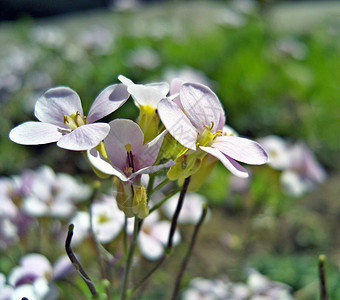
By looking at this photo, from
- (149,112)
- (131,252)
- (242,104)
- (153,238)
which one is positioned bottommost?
(242,104)

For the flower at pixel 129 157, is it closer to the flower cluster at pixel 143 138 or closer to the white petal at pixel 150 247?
the flower cluster at pixel 143 138

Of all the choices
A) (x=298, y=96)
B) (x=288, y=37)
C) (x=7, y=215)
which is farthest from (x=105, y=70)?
(x=7, y=215)

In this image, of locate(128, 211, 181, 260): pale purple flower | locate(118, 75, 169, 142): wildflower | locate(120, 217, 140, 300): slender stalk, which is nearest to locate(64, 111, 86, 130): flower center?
locate(118, 75, 169, 142): wildflower

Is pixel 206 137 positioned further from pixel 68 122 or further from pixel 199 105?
pixel 68 122

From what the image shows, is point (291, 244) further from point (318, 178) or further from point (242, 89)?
point (242, 89)

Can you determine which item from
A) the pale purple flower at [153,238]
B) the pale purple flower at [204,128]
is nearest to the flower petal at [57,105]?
the pale purple flower at [204,128]

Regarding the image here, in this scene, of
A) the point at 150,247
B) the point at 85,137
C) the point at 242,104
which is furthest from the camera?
the point at 242,104

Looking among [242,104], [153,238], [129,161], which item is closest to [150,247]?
[153,238]
